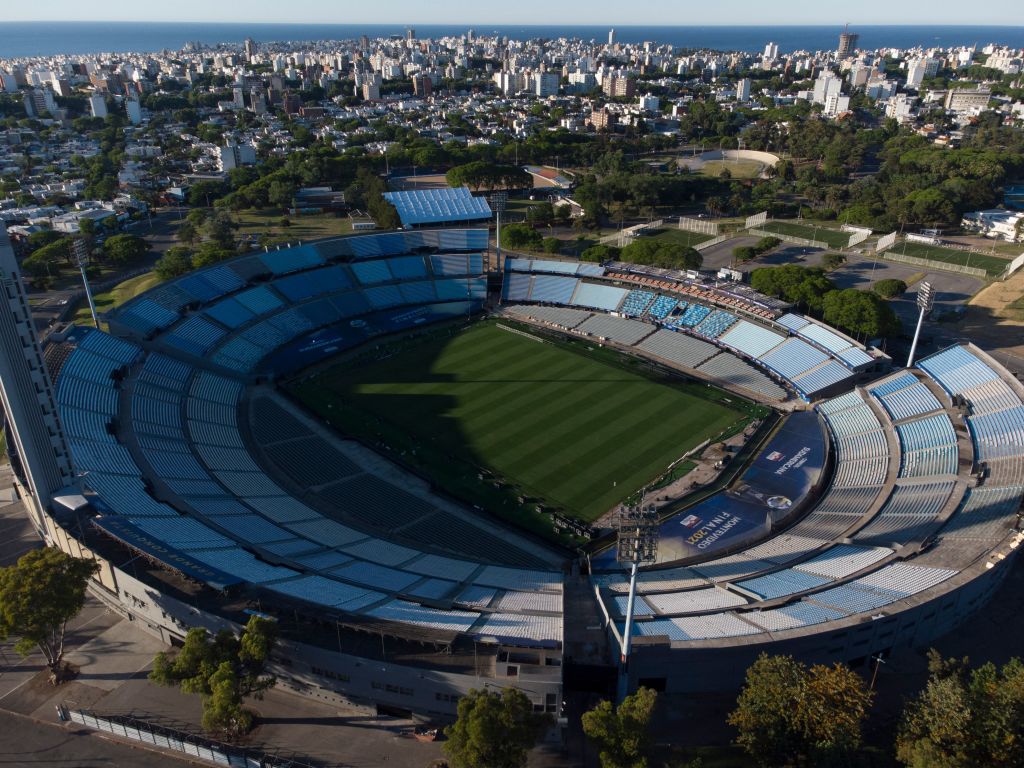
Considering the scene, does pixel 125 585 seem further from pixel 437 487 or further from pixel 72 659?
pixel 437 487

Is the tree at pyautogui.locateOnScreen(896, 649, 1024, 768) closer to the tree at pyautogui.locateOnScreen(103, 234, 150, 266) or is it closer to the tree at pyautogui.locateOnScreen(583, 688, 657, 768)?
the tree at pyautogui.locateOnScreen(583, 688, 657, 768)

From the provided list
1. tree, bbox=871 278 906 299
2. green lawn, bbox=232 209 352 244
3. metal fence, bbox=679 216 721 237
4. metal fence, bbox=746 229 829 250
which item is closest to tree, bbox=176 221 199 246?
green lawn, bbox=232 209 352 244

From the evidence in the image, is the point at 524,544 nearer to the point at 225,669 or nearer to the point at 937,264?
the point at 225,669

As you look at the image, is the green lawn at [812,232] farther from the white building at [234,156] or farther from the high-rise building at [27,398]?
the white building at [234,156]

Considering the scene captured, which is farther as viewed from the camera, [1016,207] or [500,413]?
[1016,207]

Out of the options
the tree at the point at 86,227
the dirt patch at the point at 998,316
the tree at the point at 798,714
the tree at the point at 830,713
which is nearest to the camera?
the tree at the point at 830,713

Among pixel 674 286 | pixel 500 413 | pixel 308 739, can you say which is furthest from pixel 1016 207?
pixel 308 739

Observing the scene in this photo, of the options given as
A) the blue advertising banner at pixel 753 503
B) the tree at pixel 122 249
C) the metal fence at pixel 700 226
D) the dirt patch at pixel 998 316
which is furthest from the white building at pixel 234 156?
the dirt patch at pixel 998 316

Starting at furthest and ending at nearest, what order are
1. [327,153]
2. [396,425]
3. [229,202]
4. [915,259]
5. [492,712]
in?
[327,153] → [229,202] → [915,259] → [396,425] → [492,712]
